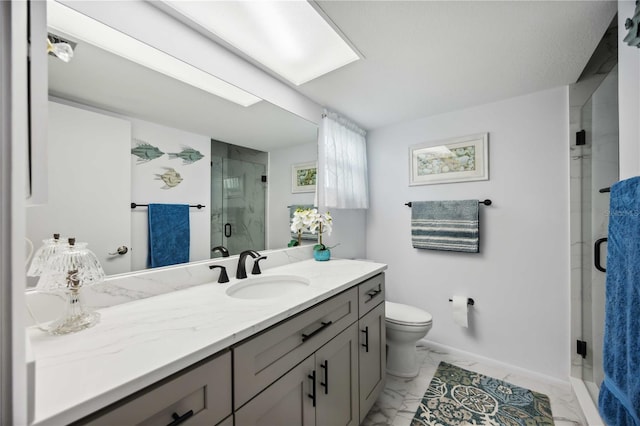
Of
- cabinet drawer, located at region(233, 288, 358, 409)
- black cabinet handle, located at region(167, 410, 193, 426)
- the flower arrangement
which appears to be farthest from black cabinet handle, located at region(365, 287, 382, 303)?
black cabinet handle, located at region(167, 410, 193, 426)

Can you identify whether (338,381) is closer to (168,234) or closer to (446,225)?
(168,234)

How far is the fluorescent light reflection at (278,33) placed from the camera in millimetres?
1184

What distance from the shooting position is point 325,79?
170cm

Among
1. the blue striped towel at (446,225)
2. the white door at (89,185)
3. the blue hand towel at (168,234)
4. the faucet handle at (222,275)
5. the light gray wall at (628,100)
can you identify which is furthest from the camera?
the blue striped towel at (446,225)

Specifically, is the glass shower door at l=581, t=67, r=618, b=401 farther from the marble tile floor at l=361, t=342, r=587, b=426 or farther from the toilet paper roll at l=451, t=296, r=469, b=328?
the toilet paper roll at l=451, t=296, r=469, b=328

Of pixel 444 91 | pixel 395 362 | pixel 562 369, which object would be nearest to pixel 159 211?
pixel 395 362

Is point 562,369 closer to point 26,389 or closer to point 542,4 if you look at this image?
point 542,4

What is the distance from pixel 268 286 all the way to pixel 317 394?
57cm

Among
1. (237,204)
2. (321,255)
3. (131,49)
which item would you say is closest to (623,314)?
(321,255)

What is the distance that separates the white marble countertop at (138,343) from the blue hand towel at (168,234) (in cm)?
16

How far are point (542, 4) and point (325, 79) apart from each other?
111cm

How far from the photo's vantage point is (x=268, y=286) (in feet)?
4.67

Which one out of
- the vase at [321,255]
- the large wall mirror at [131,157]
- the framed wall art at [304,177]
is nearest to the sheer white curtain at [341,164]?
the framed wall art at [304,177]

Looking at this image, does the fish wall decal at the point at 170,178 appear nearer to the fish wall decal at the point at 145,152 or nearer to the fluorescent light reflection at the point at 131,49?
the fish wall decal at the point at 145,152
